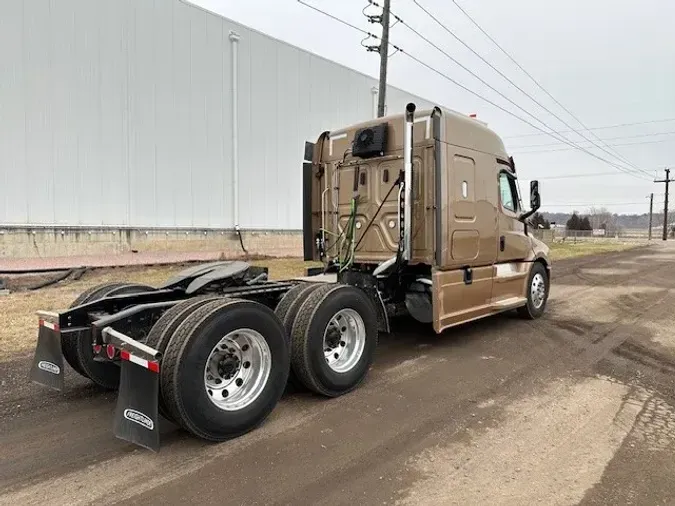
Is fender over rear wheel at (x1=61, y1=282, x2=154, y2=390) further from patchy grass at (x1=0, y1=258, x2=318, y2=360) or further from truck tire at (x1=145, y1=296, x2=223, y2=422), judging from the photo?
patchy grass at (x1=0, y1=258, x2=318, y2=360)

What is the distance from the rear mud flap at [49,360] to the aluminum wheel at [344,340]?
227 centimetres

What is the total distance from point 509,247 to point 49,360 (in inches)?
244

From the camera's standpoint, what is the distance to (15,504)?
9.36ft

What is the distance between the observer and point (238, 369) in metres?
3.97

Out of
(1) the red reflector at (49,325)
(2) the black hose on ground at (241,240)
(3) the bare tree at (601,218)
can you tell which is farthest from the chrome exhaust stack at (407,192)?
(3) the bare tree at (601,218)

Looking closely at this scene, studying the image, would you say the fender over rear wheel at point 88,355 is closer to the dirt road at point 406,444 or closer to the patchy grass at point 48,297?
the dirt road at point 406,444

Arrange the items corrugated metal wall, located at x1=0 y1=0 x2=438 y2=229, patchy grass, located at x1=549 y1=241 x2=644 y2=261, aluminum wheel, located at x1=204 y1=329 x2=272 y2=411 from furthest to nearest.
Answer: patchy grass, located at x1=549 y1=241 x2=644 y2=261 < corrugated metal wall, located at x1=0 y1=0 x2=438 y2=229 < aluminum wheel, located at x1=204 y1=329 x2=272 y2=411

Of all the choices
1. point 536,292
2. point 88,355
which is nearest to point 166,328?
point 88,355

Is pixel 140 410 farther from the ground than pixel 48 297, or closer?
farther from the ground

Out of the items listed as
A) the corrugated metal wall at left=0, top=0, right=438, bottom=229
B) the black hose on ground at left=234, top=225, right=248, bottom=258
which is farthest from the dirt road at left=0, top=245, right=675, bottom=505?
the black hose on ground at left=234, top=225, right=248, bottom=258

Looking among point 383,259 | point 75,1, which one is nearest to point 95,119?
point 75,1

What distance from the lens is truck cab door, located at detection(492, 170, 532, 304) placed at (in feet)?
24.2

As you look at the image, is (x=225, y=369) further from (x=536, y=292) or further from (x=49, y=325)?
(x=536, y=292)

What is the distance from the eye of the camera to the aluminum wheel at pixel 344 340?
15.8ft
